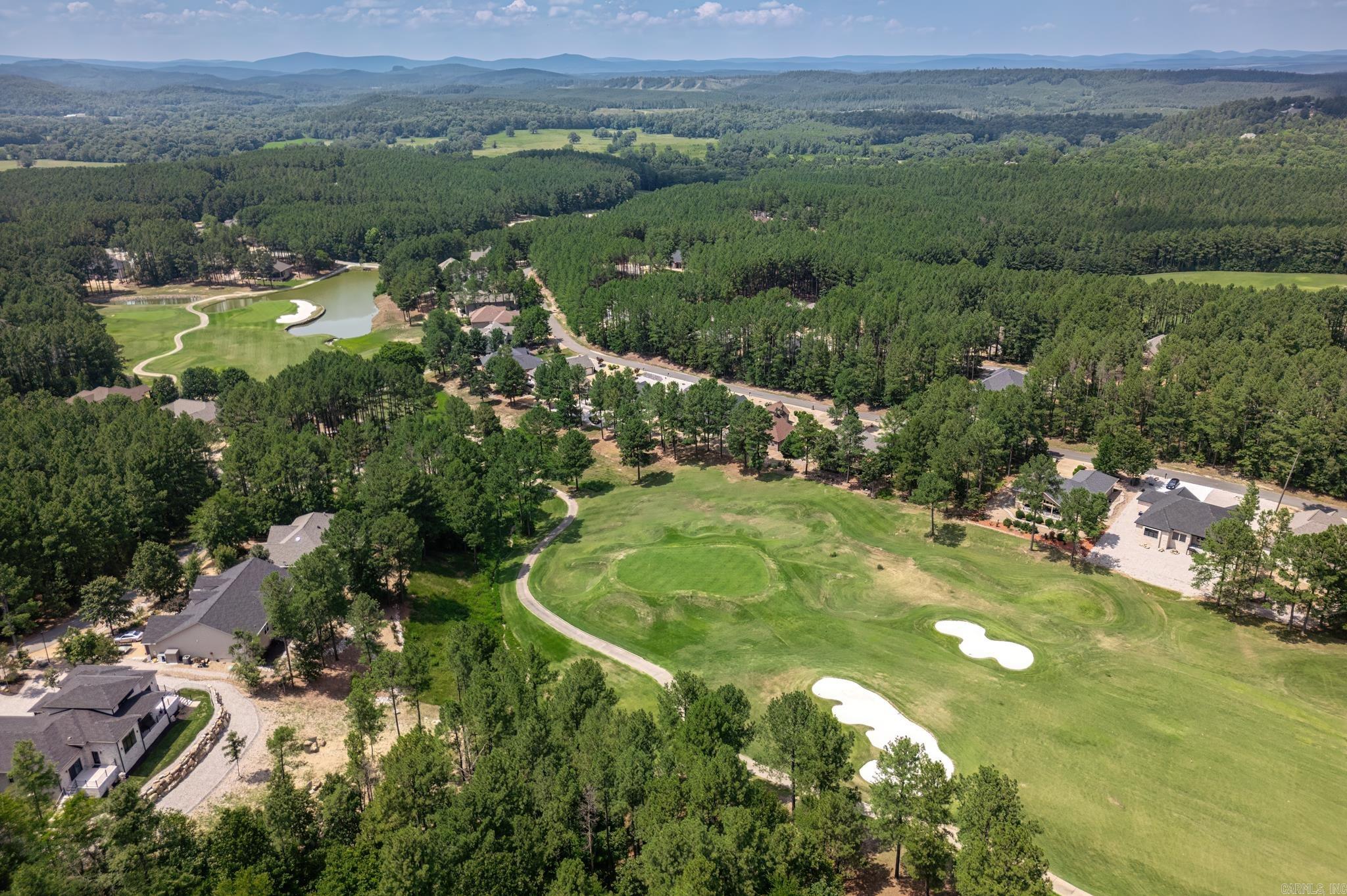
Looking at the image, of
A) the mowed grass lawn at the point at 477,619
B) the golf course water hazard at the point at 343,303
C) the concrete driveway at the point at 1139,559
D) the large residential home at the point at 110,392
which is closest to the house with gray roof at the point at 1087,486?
the concrete driveway at the point at 1139,559

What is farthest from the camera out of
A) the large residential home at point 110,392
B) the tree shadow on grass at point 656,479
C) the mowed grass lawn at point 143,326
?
the mowed grass lawn at point 143,326

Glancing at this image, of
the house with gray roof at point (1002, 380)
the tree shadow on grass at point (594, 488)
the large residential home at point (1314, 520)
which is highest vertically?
the house with gray roof at point (1002, 380)

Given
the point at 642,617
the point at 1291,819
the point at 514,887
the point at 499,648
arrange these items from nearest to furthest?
the point at 514,887, the point at 1291,819, the point at 499,648, the point at 642,617

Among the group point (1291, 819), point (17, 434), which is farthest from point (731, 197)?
point (1291, 819)

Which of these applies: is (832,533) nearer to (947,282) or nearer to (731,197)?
(947,282)

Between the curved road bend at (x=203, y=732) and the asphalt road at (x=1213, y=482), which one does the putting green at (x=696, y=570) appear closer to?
the curved road bend at (x=203, y=732)

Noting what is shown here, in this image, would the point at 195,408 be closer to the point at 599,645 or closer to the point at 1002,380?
the point at 599,645
